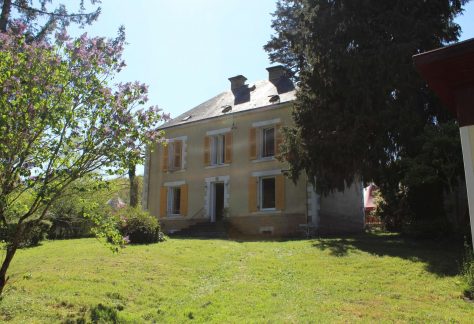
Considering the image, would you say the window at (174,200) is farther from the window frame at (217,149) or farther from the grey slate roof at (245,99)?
the grey slate roof at (245,99)

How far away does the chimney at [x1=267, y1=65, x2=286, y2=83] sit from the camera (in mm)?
25156

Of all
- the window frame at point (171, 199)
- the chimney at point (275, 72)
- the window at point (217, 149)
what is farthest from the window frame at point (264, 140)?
the window frame at point (171, 199)

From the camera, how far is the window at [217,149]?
923 inches

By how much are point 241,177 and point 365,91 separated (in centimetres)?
870

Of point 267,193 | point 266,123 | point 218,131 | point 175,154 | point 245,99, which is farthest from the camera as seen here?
point 175,154

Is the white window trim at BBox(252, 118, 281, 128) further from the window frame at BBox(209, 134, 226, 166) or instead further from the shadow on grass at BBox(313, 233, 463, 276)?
the shadow on grass at BBox(313, 233, 463, 276)

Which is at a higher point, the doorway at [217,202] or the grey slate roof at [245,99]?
the grey slate roof at [245,99]

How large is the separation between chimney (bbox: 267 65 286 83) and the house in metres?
0.05

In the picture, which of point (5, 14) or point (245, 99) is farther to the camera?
point (245, 99)

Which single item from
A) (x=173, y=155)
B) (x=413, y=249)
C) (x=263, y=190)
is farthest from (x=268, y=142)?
(x=413, y=249)

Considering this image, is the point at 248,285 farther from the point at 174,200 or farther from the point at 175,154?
the point at 175,154

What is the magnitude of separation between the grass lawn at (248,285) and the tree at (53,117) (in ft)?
6.25

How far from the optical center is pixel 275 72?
25344 millimetres

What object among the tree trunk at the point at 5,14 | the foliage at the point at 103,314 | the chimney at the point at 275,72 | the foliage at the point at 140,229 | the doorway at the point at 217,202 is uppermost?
the chimney at the point at 275,72
